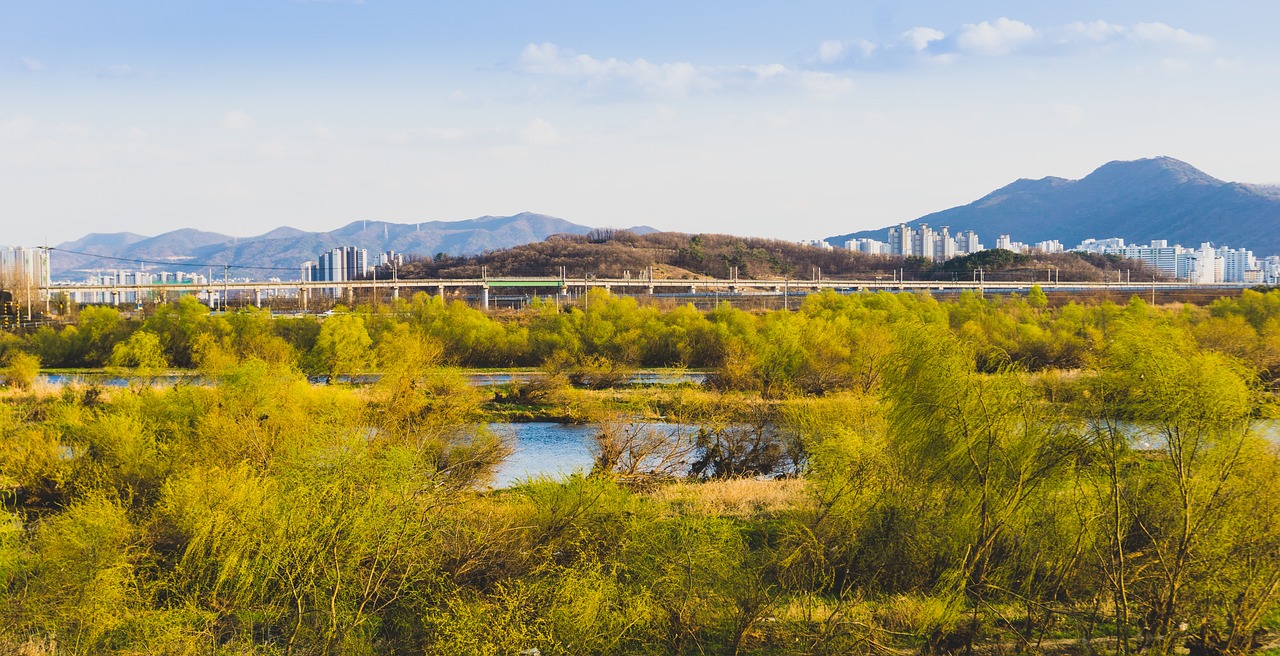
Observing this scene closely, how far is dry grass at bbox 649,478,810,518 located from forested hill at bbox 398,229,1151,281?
115 m

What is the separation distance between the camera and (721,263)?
155500mm

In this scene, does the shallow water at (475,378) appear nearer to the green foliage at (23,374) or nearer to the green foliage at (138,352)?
the green foliage at (138,352)

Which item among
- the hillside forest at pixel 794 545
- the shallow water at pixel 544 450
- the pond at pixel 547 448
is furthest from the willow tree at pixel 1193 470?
the shallow water at pixel 544 450

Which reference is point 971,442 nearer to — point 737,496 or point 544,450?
point 737,496

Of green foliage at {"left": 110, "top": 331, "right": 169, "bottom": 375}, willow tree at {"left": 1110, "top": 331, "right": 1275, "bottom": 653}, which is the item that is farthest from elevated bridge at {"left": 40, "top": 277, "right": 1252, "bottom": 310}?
willow tree at {"left": 1110, "top": 331, "right": 1275, "bottom": 653}

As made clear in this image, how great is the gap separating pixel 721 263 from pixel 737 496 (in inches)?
5273

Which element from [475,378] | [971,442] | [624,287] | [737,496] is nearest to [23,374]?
[475,378]

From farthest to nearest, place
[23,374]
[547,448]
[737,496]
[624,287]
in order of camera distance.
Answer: [624,287] < [23,374] < [547,448] < [737,496]

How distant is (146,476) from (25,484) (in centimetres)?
437

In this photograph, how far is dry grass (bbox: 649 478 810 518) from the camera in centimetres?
2085

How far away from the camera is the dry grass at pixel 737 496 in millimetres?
20848

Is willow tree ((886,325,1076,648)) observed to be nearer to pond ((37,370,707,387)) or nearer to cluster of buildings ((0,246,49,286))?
pond ((37,370,707,387))

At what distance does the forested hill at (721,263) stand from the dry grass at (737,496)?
115 meters

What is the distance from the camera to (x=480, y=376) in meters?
54.2
